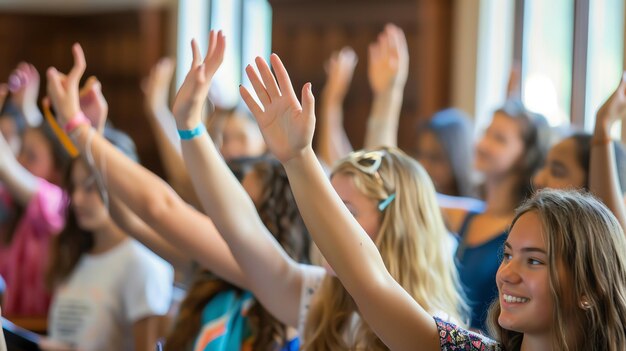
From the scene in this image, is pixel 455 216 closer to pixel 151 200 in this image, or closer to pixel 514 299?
pixel 151 200

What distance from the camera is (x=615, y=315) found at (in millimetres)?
1550

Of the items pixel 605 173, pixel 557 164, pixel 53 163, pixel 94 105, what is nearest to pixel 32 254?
pixel 53 163

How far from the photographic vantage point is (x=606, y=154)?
210 cm

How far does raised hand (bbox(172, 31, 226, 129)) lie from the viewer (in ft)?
6.62

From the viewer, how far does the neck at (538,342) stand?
1584 millimetres

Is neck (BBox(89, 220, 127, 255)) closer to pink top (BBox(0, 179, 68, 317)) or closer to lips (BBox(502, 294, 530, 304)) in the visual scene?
pink top (BBox(0, 179, 68, 317))

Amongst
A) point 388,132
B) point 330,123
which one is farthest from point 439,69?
point 388,132

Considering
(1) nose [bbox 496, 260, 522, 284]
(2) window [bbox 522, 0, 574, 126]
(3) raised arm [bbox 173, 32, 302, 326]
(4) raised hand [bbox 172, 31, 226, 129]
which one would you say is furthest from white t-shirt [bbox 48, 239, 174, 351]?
(2) window [bbox 522, 0, 574, 126]

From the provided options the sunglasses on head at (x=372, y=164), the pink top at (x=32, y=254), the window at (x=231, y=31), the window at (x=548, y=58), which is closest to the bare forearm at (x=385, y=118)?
the pink top at (x=32, y=254)

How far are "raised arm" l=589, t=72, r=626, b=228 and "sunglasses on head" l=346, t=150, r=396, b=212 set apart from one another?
1.44ft

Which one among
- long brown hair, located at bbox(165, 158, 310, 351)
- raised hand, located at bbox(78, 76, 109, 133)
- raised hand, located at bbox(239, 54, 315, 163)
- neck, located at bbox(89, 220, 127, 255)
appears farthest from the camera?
neck, located at bbox(89, 220, 127, 255)

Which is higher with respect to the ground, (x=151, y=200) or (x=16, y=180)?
(x=151, y=200)

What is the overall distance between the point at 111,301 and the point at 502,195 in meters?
1.29

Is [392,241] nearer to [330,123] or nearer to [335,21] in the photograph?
[330,123]
